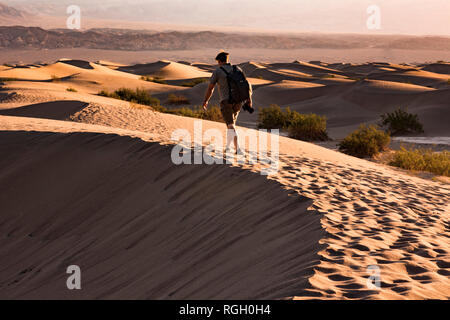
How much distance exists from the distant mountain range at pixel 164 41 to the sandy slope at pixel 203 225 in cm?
13444

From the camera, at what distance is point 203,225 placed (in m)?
6.02

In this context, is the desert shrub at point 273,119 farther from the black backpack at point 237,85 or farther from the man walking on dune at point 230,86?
Answer: the black backpack at point 237,85

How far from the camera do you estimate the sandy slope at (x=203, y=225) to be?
4.34 m

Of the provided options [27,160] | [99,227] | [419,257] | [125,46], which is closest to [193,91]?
[27,160]

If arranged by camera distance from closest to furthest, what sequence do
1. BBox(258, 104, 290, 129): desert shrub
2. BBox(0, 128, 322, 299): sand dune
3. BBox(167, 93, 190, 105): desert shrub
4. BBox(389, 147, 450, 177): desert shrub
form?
BBox(0, 128, 322, 299): sand dune < BBox(389, 147, 450, 177): desert shrub < BBox(258, 104, 290, 129): desert shrub < BBox(167, 93, 190, 105): desert shrub

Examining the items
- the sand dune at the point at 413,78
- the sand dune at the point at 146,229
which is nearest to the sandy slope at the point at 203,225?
the sand dune at the point at 146,229

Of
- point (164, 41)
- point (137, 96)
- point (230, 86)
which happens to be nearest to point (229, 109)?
point (230, 86)

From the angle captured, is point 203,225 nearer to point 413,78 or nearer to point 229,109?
point 229,109

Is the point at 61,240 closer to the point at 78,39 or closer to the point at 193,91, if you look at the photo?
the point at 193,91

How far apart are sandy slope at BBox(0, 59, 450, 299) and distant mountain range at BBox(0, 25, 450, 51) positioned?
134442mm

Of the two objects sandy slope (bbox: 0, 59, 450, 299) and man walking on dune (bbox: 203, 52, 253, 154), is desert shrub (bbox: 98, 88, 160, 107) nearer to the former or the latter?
sandy slope (bbox: 0, 59, 450, 299)

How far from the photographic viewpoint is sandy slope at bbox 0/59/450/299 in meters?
4.34

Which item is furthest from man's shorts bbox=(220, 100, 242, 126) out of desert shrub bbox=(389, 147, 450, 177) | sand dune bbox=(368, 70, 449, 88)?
sand dune bbox=(368, 70, 449, 88)

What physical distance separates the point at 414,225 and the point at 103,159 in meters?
5.56
